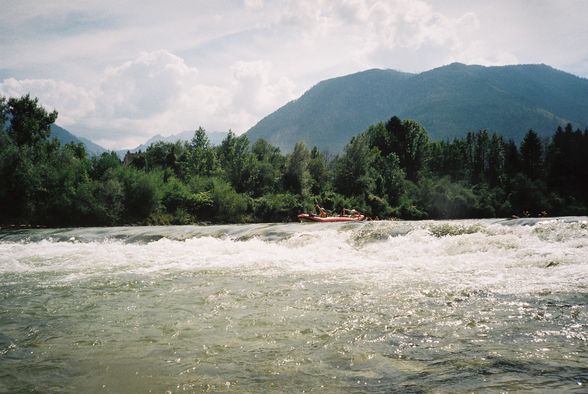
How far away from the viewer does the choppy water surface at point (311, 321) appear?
14.2ft

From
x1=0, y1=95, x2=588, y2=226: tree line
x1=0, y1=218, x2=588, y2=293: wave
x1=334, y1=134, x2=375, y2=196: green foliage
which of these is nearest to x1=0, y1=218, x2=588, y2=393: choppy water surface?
x1=0, y1=218, x2=588, y2=293: wave

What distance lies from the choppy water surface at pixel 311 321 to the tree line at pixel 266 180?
26025mm

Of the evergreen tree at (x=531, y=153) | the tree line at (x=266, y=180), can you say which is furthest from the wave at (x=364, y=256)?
the evergreen tree at (x=531, y=153)

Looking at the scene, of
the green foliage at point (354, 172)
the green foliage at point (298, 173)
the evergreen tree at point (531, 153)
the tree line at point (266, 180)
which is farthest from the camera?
the evergreen tree at point (531, 153)

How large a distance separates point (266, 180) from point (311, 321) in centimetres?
4561

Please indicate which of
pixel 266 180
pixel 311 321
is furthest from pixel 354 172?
pixel 311 321

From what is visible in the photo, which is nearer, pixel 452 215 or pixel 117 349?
pixel 117 349

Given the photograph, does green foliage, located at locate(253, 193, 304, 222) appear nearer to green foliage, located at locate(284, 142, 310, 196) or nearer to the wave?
green foliage, located at locate(284, 142, 310, 196)

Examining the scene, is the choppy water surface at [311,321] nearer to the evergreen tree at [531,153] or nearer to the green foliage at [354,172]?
the green foliage at [354,172]

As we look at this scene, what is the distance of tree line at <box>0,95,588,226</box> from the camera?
3650 centimetres

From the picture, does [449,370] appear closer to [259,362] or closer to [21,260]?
[259,362]

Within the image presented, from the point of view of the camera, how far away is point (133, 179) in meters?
40.2

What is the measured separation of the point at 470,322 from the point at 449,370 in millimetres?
1852

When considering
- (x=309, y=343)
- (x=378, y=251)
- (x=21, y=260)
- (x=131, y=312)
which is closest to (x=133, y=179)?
(x=21, y=260)
